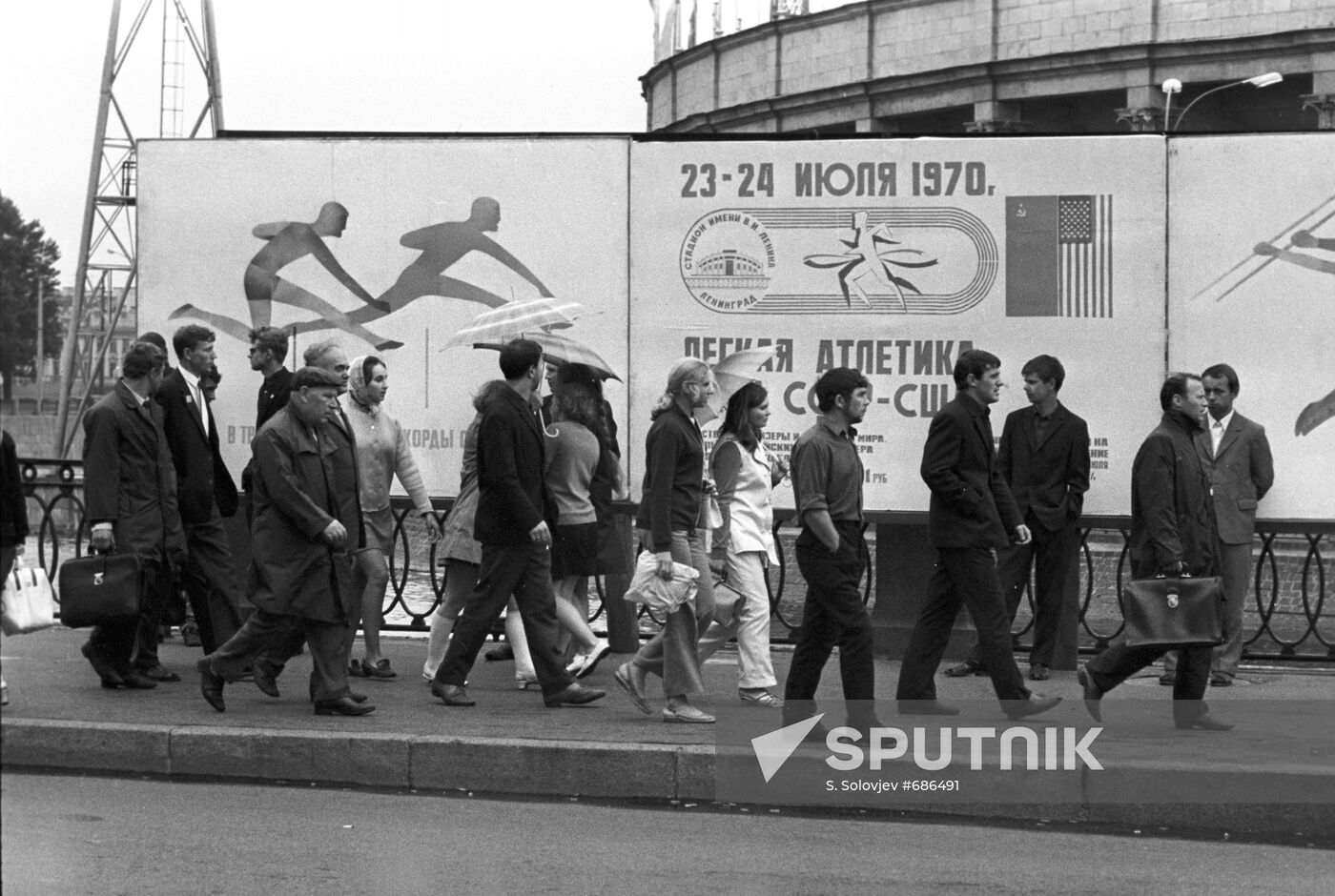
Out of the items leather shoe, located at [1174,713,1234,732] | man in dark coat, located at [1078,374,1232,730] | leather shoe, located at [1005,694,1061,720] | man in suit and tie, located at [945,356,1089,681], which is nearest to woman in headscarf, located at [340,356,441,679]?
man in suit and tie, located at [945,356,1089,681]

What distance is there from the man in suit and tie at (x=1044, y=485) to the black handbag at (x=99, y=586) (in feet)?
15.2

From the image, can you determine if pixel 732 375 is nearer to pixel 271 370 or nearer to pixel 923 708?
pixel 923 708

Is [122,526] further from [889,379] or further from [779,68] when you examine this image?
[779,68]

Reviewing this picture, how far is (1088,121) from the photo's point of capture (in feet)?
143

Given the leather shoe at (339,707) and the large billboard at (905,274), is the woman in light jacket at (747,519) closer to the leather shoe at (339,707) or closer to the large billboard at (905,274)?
the leather shoe at (339,707)

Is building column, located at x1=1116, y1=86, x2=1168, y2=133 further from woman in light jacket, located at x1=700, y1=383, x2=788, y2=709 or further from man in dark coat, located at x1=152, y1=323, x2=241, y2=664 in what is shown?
man in dark coat, located at x1=152, y1=323, x2=241, y2=664

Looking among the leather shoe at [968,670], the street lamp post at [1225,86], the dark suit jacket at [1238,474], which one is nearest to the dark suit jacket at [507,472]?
the leather shoe at [968,670]

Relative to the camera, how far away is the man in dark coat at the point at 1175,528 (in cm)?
831

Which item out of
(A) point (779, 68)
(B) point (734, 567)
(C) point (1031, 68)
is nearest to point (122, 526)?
(B) point (734, 567)

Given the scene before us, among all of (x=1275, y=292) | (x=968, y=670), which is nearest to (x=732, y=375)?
(x=968, y=670)

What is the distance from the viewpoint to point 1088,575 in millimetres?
11961

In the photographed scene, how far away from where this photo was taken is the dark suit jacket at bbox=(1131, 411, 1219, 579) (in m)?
8.30

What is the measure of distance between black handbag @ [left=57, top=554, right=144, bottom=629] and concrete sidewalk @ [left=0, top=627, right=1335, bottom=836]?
0.45m

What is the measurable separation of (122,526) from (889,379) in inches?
181
